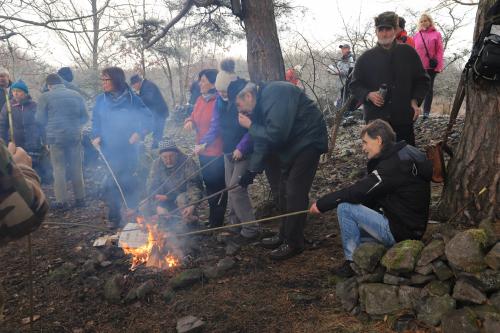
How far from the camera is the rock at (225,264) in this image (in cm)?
411

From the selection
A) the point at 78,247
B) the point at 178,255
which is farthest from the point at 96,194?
the point at 178,255

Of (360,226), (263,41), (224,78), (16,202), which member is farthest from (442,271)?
→ (263,41)

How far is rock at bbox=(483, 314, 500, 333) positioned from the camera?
2.49 meters

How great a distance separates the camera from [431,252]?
300 cm

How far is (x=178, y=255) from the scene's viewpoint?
15.2ft

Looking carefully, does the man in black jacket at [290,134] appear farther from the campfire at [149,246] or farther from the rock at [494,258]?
the rock at [494,258]

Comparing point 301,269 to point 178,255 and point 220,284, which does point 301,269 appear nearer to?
point 220,284

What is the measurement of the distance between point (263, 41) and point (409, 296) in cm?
447

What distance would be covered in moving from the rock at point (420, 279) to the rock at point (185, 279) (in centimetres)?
A: 204

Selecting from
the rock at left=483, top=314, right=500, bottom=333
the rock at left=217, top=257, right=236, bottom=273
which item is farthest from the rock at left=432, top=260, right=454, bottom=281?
the rock at left=217, top=257, right=236, bottom=273

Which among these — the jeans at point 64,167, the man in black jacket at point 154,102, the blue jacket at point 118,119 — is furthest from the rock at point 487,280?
the jeans at point 64,167

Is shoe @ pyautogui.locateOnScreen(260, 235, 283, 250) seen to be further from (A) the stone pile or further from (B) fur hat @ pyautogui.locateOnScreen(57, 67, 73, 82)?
(B) fur hat @ pyautogui.locateOnScreen(57, 67, 73, 82)

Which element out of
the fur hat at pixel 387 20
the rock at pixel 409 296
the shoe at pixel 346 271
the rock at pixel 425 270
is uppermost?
the fur hat at pixel 387 20

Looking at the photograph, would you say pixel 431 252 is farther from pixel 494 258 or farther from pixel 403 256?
pixel 494 258
